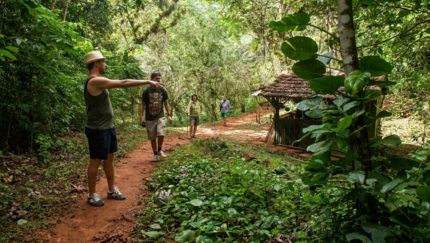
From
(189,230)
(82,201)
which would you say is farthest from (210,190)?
(82,201)

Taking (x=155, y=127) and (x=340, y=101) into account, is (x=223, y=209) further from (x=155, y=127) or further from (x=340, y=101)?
(x=155, y=127)

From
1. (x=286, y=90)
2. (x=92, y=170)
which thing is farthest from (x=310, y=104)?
(x=286, y=90)

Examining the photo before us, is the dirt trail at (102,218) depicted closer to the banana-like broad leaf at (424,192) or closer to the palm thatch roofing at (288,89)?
the banana-like broad leaf at (424,192)

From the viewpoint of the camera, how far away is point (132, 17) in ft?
56.9

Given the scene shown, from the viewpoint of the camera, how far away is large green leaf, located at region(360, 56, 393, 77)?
181 centimetres

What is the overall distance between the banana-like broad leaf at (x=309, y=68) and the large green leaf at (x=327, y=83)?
0.19 meters

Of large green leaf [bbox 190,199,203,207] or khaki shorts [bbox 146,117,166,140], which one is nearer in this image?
large green leaf [bbox 190,199,203,207]

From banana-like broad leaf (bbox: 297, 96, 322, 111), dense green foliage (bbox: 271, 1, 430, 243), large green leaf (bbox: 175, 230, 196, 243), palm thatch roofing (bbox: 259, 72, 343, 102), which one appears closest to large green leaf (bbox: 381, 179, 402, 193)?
dense green foliage (bbox: 271, 1, 430, 243)

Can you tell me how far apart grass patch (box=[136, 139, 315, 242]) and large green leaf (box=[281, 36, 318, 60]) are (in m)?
1.22

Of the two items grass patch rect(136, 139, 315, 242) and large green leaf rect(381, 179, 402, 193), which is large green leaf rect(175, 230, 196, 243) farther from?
large green leaf rect(381, 179, 402, 193)

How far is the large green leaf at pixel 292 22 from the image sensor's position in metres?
2.05

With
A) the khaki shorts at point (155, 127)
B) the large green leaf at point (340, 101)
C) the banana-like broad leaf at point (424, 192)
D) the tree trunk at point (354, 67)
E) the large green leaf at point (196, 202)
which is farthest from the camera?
the khaki shorts at point (155, 127)

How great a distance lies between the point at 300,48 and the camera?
2.03 meters

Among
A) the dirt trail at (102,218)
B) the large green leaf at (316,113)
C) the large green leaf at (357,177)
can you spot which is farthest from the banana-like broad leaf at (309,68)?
the dirt trail at (102,218)
